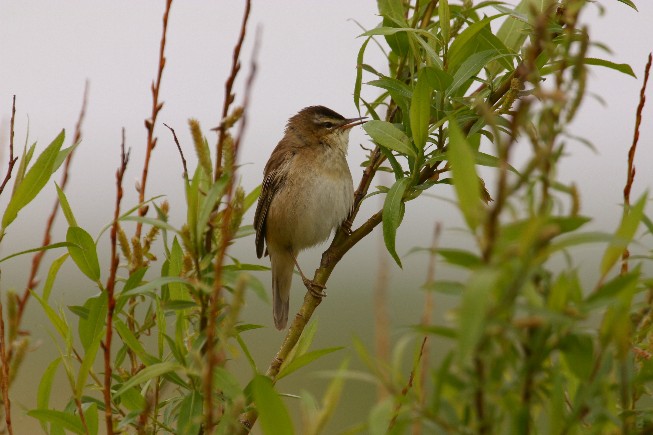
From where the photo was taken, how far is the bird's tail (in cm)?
553

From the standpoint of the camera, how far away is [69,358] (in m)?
1.60

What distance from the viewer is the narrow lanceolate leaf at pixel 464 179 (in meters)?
0.87

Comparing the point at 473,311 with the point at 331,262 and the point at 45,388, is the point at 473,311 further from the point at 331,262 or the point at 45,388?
the point at 331,262

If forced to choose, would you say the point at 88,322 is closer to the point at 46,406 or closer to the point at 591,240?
the point at 46,406

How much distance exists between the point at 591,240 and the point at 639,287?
0.31 m

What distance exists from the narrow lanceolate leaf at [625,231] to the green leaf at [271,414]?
1.56 ft

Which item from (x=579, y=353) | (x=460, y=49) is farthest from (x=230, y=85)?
(x=460, y=49)

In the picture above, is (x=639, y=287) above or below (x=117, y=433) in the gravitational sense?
above

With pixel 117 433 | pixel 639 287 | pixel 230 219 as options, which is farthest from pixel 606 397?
pixel 117 433

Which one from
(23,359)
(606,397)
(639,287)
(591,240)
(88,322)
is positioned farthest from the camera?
(88,322)

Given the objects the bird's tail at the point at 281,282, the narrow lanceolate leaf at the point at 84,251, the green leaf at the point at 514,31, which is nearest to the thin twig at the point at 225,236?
the narrow lanceolate leaf at the point at 84,251

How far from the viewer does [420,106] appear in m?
1.85

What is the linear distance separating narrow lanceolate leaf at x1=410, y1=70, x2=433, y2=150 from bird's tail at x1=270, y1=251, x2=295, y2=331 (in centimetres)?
369

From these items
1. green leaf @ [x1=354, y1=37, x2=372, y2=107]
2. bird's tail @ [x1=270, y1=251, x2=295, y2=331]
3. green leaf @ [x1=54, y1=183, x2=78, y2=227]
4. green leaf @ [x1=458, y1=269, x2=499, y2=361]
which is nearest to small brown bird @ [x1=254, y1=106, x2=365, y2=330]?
bird's tail @ [x1=270, y1=251, x2=295, y2=331]
